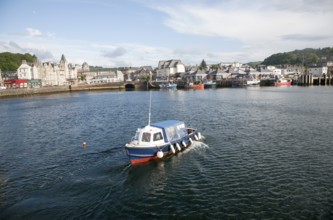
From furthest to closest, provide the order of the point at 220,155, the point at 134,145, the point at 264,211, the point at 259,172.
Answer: the point at 220,155, the point at 134,145, the point at 259,172, the point at 264,211

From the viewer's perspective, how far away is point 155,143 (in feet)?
94.3

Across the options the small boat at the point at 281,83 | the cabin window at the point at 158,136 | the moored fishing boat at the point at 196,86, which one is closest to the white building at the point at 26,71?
the moored fishing boat at the point at 196,86

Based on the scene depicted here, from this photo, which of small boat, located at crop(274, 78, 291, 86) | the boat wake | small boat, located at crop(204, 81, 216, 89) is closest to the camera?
the boat wake

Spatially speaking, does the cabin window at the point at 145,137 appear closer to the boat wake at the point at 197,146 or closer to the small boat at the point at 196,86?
the boat wake at the point at 197,146

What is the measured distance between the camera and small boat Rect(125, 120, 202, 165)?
90.9ft

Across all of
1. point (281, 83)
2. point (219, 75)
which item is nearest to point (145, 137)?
point (281, 83)

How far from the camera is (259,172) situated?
25438 millimetres

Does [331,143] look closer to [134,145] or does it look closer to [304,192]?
[304,192]

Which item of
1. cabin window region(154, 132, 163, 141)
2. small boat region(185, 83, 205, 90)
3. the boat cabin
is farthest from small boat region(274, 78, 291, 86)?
cabin window region(154, 132, 163, 141)

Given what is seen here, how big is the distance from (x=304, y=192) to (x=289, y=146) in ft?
41.9

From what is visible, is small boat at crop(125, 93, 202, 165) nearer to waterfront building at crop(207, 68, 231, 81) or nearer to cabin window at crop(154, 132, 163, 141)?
cabin window at crop(154, 132, 163, 141)

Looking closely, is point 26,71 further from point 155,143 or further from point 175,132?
point 155,143

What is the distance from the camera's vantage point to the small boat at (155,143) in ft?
90.9

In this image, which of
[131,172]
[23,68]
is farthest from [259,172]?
[23,68]
